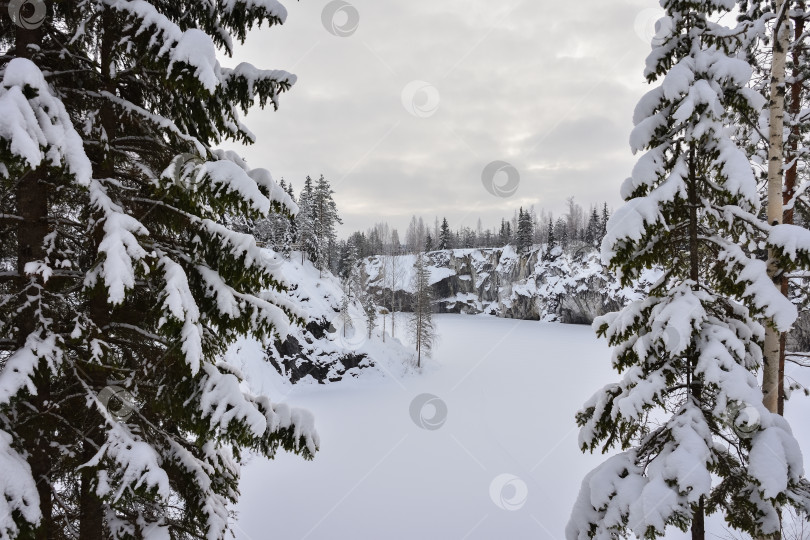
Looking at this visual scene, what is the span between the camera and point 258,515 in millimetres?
14461

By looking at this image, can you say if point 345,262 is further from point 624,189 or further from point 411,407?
point 624,189

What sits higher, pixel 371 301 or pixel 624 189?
pixel 624 189

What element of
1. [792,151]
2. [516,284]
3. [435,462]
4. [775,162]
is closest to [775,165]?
[775,162]

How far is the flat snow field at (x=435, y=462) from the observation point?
46.0ft

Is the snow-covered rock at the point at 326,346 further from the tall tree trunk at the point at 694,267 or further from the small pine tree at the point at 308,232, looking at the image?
the tall tree trunk at the point at 694,267

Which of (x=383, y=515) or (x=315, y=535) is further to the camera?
(x=383, y=515)

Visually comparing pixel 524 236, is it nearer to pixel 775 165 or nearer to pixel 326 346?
pixel 326 346

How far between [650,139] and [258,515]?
1646cm

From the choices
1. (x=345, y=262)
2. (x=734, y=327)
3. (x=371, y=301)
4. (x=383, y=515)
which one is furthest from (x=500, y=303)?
(x=734, y=327)

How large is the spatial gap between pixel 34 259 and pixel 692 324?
6.42 metres

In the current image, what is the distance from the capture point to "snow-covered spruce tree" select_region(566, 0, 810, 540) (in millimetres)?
4051

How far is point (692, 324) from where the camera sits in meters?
4.55

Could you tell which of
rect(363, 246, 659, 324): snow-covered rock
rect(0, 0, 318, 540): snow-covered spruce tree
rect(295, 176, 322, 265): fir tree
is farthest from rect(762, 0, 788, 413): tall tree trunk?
rect(363, 246, 659, 324): snow-covered rock

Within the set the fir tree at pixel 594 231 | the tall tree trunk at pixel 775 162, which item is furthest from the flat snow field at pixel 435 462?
the fir tree at pixel 594 231
